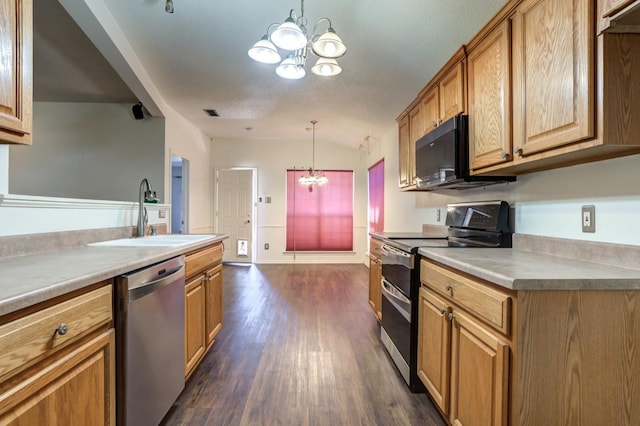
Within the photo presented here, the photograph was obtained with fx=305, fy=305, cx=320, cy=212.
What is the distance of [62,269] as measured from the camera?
1064 mm

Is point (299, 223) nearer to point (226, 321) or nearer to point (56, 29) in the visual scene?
point (226, 321)

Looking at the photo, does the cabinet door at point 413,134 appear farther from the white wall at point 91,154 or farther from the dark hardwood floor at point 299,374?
the white wall at point 91,154

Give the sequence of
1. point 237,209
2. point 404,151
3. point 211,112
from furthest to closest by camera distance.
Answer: point 237,209, point 211,112, point 404,151

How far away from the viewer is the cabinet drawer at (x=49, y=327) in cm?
74

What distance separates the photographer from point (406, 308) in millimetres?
1962

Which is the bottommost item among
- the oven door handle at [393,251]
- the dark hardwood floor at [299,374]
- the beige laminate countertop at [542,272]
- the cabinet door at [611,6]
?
the dark hardwood floor at [299,374]

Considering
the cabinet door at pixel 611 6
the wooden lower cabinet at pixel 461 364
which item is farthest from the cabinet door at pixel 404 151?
the cabinet door at pixel 611 6

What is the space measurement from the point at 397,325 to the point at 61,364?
1830 mm

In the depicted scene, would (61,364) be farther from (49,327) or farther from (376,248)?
(376,248)

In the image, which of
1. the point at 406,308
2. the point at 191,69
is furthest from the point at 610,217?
the point at 191,69

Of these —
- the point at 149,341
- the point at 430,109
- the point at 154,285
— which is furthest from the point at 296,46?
the point at 149,341

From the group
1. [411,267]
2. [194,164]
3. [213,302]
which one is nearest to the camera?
[411,267]

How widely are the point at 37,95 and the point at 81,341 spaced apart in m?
4.48

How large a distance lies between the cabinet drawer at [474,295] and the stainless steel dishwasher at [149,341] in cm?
136
